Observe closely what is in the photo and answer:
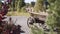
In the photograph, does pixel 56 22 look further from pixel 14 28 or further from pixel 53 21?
pixel 14 28

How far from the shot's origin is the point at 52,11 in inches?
110

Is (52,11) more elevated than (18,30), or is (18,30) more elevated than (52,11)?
(52,11)

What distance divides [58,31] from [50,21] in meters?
0.21

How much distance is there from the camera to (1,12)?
9.32ft

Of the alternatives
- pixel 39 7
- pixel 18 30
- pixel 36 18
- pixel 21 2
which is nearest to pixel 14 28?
pixel 18 30

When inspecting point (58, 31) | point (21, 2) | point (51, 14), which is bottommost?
point (21, 2)

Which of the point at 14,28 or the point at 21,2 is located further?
the point at 21,2

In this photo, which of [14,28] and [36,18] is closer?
[14,28]

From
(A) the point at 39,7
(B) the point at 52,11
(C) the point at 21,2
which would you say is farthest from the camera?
(C) the point at 21,2

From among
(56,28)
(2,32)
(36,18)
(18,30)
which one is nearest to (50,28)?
(56,28)

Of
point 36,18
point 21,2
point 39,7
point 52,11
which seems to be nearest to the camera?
point 52,11

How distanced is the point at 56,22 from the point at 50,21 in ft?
0.26

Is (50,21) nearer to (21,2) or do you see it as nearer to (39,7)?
(39,7)

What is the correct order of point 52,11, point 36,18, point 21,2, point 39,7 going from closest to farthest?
1. point 52,11
2. point 36,18
3. point 39,7
4. point 21,2
